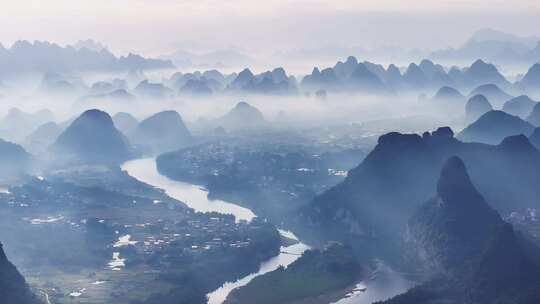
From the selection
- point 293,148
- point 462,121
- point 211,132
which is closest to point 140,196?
point 293,148

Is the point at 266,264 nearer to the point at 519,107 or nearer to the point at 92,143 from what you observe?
the point at 92,143

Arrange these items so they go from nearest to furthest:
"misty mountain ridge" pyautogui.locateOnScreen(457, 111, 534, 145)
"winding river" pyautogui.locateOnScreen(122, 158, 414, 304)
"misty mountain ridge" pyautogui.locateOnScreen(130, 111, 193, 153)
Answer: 1. "winding river" pyautogui.locateOnScreen(122, 158, 414, 304)
2. "misty mountain ridge" pyautogui.locateOnScreen(457, 111, 534, 145)
3. "misty mountain ridge" pyautogui.locateOnScreen(130, 111, 193, 153)

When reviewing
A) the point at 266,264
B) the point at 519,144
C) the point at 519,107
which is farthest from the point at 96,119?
the point at 266,264

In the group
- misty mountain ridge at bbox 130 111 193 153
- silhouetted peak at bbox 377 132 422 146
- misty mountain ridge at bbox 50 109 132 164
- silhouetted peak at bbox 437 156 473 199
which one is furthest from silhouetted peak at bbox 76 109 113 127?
silhouetted peak at bbox 437 156 473 199

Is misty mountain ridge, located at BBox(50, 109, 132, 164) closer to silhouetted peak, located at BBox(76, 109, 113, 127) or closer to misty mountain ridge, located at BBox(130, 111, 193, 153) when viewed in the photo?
silhouetted peak, located at BBox(76, 109, 113, 127)

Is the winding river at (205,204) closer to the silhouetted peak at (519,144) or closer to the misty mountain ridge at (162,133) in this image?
the misty mountain ridge at (162,133)

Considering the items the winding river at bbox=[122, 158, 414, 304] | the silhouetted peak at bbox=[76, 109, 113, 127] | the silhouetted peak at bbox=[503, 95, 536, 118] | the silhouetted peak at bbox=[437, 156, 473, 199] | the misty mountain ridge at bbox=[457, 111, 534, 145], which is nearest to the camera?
the winding river at bbox=[122, 158, 414, 304]

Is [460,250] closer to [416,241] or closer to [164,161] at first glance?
[416,241]

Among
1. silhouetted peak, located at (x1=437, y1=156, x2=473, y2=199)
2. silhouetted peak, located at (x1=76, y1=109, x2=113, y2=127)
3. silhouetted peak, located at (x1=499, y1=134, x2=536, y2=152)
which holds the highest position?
silhouetted peak, located at (x1=76, y1=109, x2=113, y2=127)

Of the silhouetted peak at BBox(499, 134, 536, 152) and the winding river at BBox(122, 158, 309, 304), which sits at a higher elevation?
the silhouetted peak at BBox(499, 134, 536, 152)
